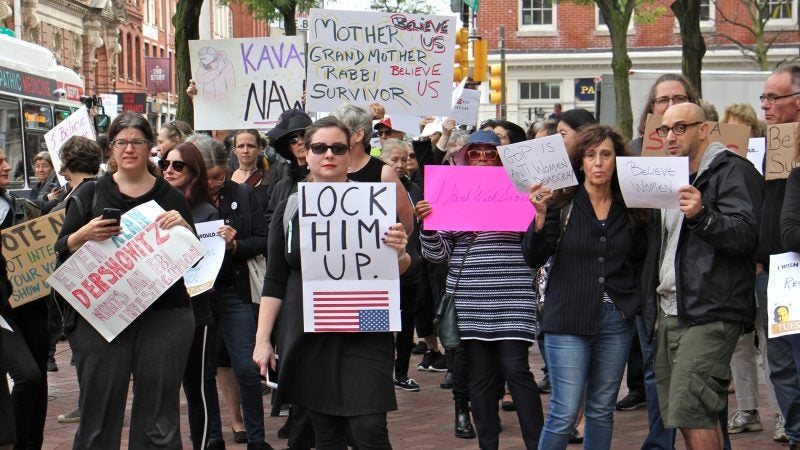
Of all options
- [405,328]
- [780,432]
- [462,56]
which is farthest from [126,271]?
[462,56]

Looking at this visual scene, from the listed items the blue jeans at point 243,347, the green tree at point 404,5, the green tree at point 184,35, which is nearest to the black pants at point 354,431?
the blue jeans at point 243,347

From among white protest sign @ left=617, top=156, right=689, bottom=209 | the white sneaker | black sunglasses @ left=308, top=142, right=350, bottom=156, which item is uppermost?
black sunglasses @ left=308, top=142, right=350, bottom=156

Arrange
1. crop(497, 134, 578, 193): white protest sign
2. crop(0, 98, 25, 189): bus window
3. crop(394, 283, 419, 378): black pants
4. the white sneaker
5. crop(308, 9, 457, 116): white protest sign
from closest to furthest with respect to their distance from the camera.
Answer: crop(497, 134, 578, 193): white protest sign, the white sneaker, crop(394, 283, 419, 378): black pants, crop(308, 9, 457, 116): white protest sign, crop(0, 98, 25, 189): bus window

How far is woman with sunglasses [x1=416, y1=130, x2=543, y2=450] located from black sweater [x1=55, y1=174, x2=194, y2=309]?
1575 mm

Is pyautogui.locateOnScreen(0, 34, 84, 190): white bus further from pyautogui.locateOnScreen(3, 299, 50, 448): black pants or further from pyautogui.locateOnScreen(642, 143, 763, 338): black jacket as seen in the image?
pyautogui.locateOnScreen(642, 143, 763, 338): black jacket

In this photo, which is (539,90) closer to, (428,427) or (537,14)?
(537,14)

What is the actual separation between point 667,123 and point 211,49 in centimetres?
605

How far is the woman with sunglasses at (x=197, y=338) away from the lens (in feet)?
22.1

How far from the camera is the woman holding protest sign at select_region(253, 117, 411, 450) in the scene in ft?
16.6

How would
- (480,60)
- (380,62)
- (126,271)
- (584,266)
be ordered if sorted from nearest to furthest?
(126,271), (584,266), (380,62), (480,60)

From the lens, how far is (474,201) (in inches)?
261

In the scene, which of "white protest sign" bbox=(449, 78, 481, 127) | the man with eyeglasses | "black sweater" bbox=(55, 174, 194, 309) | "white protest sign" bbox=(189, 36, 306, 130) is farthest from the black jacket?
"white protest sign" bbox=(449, 78, 481, 127)

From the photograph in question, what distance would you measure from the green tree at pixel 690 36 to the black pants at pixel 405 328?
9850 mm

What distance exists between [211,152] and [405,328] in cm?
271
